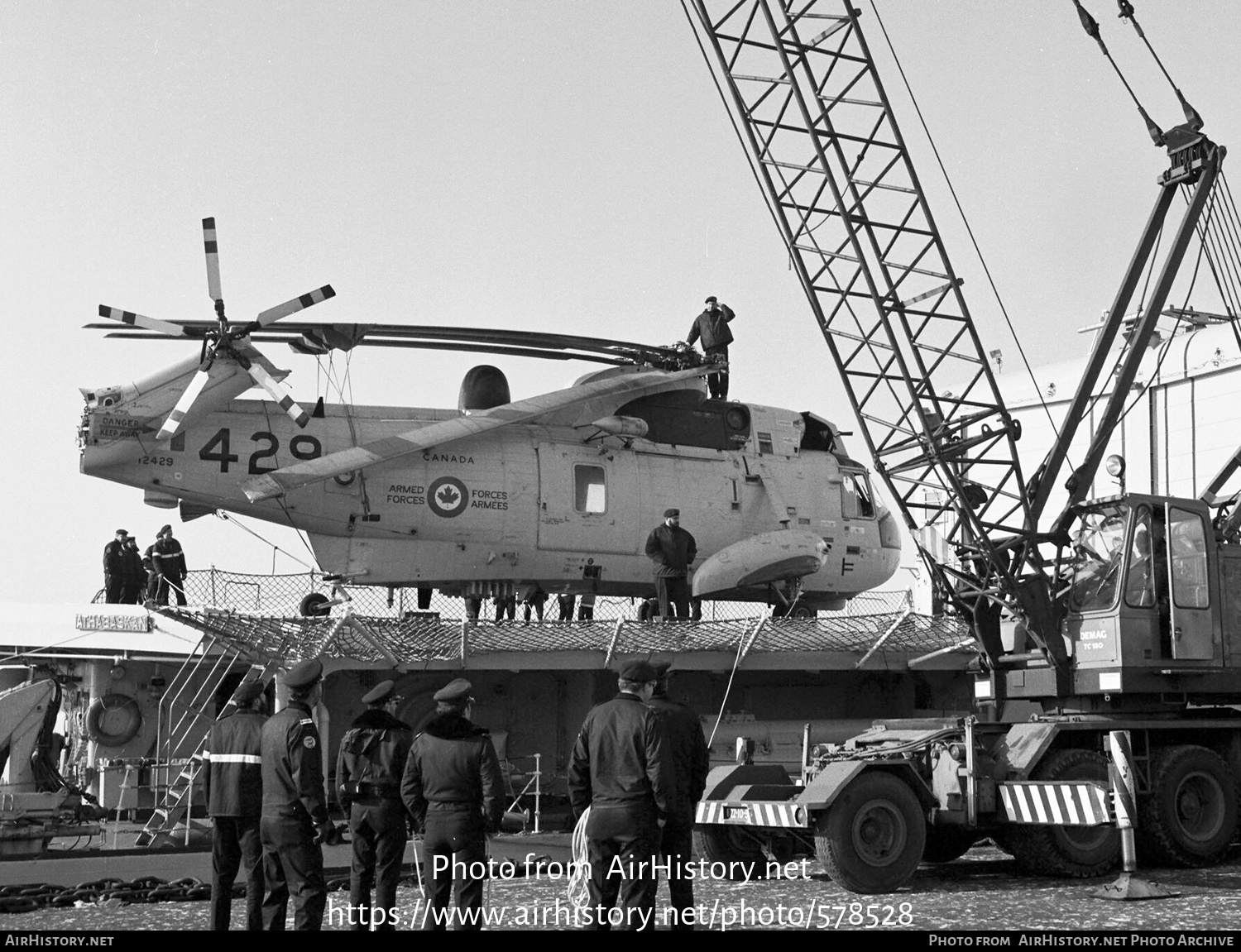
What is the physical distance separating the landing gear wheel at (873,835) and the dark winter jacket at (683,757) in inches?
135

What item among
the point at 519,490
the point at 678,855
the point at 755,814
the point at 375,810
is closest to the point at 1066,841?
the point at 755,814

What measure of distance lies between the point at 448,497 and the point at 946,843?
31.0ft

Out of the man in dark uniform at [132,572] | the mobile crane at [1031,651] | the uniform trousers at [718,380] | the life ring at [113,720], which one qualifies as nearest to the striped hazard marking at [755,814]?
the mobile crane at [1031,651]

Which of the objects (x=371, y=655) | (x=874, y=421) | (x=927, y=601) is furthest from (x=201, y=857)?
(x=927, y=601)

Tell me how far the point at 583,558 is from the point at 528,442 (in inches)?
79.8

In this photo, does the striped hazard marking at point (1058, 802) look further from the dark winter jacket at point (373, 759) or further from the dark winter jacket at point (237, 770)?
the dark winter jacket at point (237, 770)

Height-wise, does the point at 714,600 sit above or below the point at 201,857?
above

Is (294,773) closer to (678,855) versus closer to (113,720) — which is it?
(678,855)

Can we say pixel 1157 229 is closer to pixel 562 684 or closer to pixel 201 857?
pixel 562 684

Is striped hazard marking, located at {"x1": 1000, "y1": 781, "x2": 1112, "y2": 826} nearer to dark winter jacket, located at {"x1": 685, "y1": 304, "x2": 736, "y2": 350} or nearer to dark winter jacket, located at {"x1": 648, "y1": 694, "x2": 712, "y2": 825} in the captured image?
dark winter jacket, located at {"x1": 648, "y1": 694, "x2": 712, "y2": 825}

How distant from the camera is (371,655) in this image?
17.1m

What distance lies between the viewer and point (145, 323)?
19312mm

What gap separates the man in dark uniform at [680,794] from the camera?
9281 millimetres
